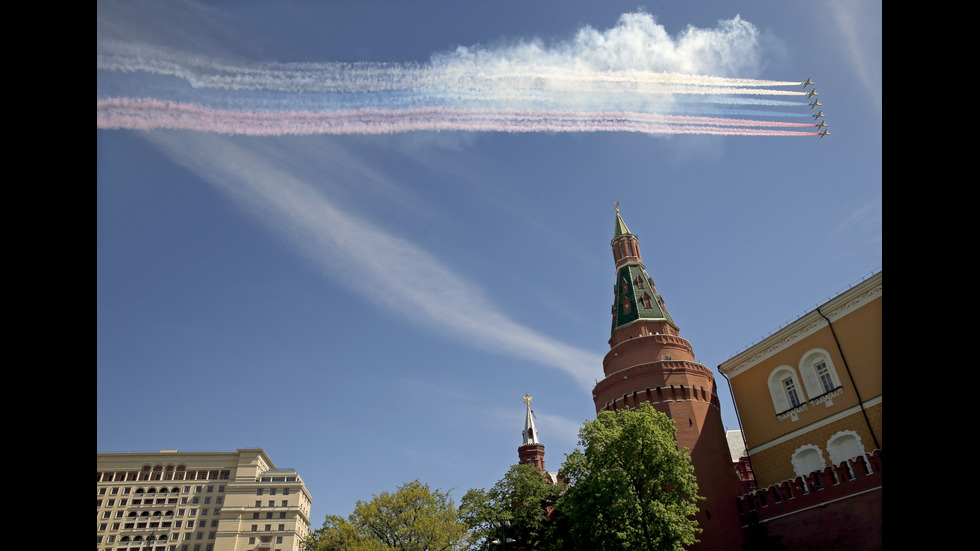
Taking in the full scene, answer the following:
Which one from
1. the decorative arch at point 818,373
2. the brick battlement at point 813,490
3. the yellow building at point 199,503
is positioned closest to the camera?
the brick battlement at point 813,490

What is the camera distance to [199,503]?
108625mm

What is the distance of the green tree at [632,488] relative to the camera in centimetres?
3133

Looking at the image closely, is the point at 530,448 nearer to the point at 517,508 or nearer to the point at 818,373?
the point at 517,508

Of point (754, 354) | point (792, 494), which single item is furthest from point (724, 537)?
point (754, 354)

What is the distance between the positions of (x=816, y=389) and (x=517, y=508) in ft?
73.8

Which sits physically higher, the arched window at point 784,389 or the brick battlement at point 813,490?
the arched window at point 784,389

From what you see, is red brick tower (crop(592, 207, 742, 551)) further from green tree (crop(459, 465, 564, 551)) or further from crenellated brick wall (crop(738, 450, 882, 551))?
green tree (crop(459, 465, 564, 551))

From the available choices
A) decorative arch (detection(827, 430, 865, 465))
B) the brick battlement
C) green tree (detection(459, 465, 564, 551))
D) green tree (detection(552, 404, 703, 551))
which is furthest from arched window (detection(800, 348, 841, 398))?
green tree (detection(459, 465, 564, 551))

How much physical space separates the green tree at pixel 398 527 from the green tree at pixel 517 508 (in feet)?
4.45

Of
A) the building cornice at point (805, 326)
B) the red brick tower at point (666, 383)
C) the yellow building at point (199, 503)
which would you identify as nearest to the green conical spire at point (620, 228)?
the red brick tower at point (666, 383)

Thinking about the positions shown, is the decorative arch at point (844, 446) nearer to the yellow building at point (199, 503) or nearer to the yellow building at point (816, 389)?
the yellow building at point (816, 389)

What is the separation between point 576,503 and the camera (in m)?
34.8

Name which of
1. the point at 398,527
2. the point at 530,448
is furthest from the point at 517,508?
the point at 530,448

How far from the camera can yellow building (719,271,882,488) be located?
1355 inches
